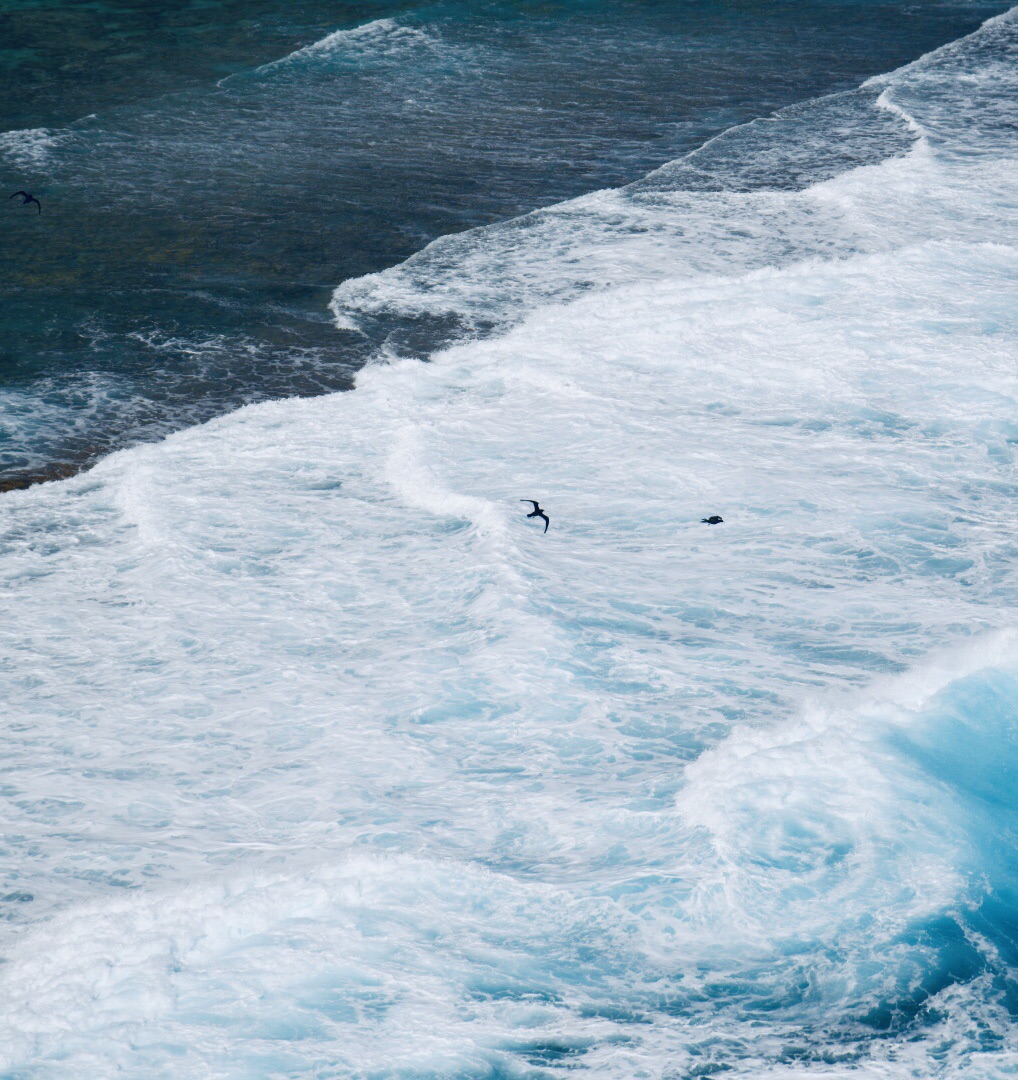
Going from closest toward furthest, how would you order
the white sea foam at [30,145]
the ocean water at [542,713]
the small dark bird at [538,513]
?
the ocean water at [542,713] → the small dark bird at [538,513] → the white sea foam at [30,145]

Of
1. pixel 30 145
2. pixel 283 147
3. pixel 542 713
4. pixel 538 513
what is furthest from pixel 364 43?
pixel 542 713

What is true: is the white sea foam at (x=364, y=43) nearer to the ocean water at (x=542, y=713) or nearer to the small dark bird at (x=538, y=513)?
the ocean water at (x=542, y=713)

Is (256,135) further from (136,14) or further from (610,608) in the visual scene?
(610,608)

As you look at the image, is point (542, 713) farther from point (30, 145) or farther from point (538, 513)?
point (30, 145)

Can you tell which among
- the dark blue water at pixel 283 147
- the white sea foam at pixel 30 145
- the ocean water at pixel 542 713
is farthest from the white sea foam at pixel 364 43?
the ocean water at pixel 542 713

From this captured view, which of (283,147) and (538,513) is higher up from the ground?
(283,147)

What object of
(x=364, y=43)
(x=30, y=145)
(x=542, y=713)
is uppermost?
(x=364, y=43)

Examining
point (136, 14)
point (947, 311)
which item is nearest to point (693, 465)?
point (947, 311)

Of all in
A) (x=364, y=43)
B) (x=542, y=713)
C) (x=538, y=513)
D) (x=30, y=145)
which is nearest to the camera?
(x=542, y=713)
